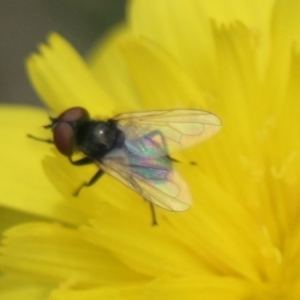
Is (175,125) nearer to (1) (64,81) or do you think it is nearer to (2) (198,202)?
(2) (198,202)

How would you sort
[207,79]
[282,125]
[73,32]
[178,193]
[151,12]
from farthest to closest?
[73,32], [151,12], [207,79], [282,125], [178,193]

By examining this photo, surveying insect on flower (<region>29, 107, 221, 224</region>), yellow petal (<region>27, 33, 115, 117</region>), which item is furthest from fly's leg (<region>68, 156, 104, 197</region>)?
yellow petal (<region>27, 33, 115, 117</region>)

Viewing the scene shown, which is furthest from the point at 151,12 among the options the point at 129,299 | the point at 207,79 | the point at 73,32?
the point at 73,32

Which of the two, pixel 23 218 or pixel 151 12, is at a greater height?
pixel 151 12

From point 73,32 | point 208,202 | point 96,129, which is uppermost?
point 96,129

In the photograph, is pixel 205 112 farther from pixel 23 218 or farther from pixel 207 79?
pixel 23 218

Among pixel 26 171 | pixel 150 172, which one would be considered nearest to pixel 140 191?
pixel 150 172
